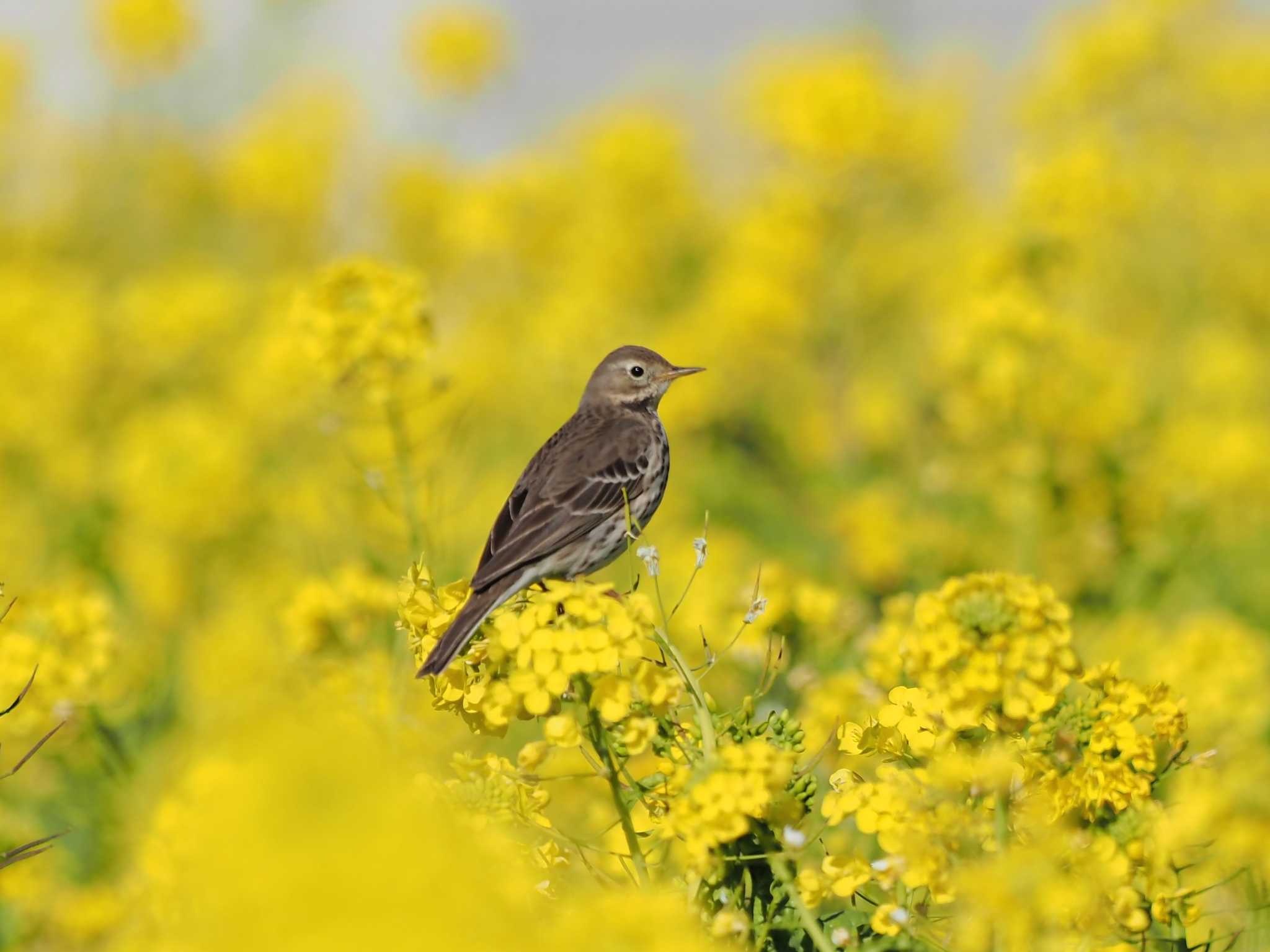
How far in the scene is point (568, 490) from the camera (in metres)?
4.05

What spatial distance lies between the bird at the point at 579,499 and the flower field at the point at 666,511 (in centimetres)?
23

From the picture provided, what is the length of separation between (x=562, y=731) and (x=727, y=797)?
27 centimetres

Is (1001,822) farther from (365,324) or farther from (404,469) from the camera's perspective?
(365,324)

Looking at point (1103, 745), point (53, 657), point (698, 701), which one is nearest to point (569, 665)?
point (698, 701)

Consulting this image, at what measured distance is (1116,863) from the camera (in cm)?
238

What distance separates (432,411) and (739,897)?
8.27 metres

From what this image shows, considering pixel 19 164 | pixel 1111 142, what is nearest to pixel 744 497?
pixel 1111 142

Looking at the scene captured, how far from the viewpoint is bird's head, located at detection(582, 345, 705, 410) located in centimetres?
491

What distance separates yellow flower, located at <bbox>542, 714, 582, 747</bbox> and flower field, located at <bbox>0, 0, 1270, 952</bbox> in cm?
1

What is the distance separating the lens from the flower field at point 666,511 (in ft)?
7.02

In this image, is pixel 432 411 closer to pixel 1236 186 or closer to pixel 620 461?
pixel 620 461

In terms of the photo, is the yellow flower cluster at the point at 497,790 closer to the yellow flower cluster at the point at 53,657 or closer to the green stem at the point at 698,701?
the green stem at the point at 698,701

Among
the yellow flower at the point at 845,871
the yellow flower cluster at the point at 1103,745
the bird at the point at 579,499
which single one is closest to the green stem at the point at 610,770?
the yellow flower at the point at 845,871

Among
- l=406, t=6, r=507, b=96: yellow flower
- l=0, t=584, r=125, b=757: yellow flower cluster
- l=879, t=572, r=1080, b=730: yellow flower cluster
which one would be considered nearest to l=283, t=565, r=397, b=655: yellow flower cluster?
l=0, t=584, r=125, b=757: yellow flower cluster
